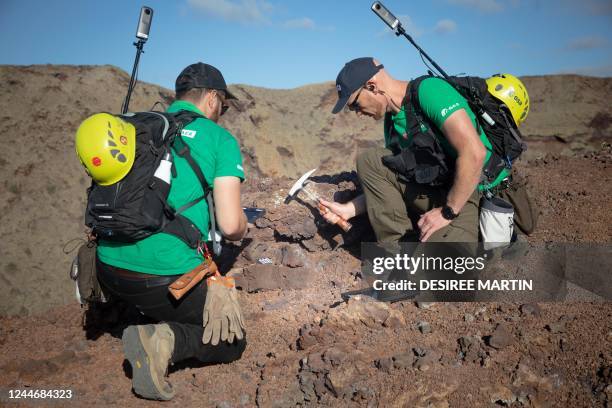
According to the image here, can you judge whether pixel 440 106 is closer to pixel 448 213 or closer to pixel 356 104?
pixel 356 104

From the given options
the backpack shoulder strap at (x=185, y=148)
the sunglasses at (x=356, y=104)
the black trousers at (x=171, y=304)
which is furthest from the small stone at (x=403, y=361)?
the sunglasses at (x=356, y=104)

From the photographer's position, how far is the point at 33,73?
556 cm

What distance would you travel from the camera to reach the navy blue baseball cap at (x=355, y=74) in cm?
350

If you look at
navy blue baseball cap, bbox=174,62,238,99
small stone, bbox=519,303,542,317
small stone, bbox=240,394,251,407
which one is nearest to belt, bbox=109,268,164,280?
small stone, bbox=240,394,251,407

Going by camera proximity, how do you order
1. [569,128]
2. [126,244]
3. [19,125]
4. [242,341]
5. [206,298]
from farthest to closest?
[569,128] → [19,125] → [242,341] → [206,298] → [126,244]

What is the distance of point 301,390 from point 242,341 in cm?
64

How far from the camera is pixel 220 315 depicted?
3000 mm

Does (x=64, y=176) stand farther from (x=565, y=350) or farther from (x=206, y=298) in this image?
(x=565, y=350)

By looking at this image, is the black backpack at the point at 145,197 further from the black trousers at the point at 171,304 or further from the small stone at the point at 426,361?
the small stone at the point at 426,361

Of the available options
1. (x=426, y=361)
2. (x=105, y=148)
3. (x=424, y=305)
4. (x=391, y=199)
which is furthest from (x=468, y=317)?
(x=105, y=148)

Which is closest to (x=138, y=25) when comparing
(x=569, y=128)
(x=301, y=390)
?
(x=301, y=390)

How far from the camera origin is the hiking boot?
2.75 meters

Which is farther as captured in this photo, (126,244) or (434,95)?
(434,95)

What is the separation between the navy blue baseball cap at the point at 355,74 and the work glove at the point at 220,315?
1701 millimetres
